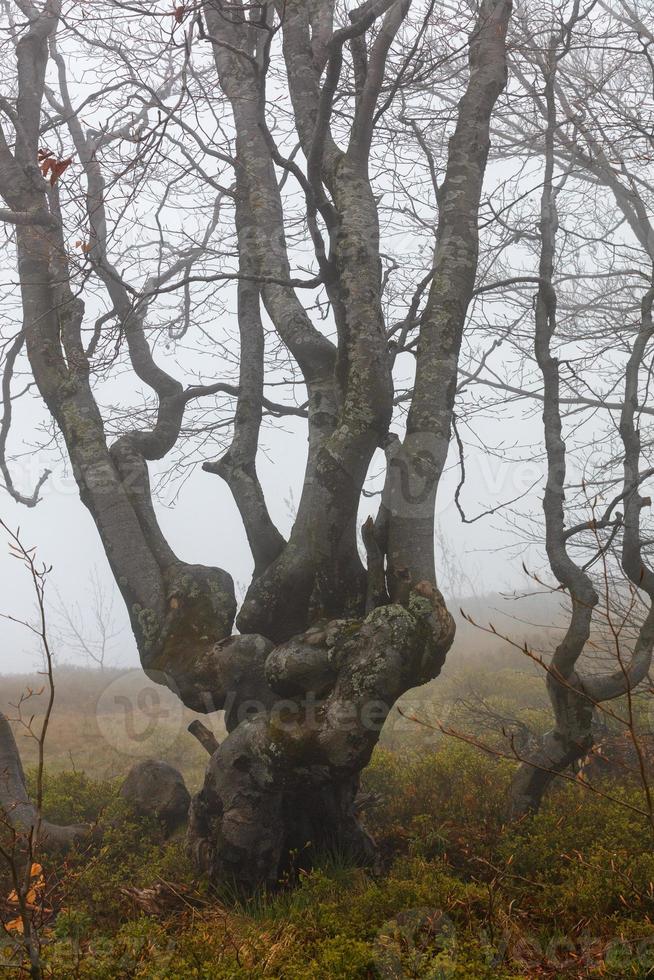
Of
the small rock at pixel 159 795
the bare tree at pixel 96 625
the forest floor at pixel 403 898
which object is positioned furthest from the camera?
the bare tree at pixel 96 625

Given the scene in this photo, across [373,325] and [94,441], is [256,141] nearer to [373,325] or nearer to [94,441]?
[373,325]

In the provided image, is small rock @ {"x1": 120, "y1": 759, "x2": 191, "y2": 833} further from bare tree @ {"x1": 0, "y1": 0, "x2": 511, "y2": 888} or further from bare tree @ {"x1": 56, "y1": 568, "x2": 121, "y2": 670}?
bare tree @ {"x1": 56, "y1": 568, "x2": 121, "y2": 670}

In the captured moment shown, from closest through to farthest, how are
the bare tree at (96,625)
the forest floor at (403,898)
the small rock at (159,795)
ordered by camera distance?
1. the forest floor at (403,898)
2. the small rock at (159,795)
3. the bare tree at (96,625)

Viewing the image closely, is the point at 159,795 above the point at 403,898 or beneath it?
beneath

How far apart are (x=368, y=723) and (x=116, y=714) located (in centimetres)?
1389

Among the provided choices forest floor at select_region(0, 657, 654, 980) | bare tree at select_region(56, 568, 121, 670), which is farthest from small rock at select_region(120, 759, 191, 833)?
bare tree at select_region(56, 568, 121, 670)

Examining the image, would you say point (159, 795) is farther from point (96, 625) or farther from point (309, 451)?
point (96, 625)

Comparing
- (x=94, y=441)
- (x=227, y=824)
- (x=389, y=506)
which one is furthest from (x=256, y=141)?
(x=227, y=824)

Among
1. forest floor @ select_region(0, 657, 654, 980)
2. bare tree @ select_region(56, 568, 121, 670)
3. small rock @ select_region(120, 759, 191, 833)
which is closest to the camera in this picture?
forest floor @ select_region(0, 657, 654, 980)

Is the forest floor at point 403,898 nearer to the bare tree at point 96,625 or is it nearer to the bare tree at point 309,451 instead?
the bare tree at point 309,451

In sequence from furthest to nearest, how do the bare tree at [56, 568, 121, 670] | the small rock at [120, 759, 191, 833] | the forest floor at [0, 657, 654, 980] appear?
the bare tree at [56, 568, 121, 670] → the small rock at [120, 759, 191, 833] → the forest floor at [0, 657, 654, 980]

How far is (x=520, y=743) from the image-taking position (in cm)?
710

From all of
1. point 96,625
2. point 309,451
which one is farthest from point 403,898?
point 96,625

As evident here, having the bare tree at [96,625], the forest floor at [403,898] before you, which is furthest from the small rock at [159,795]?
the bare tree at [96,625]
